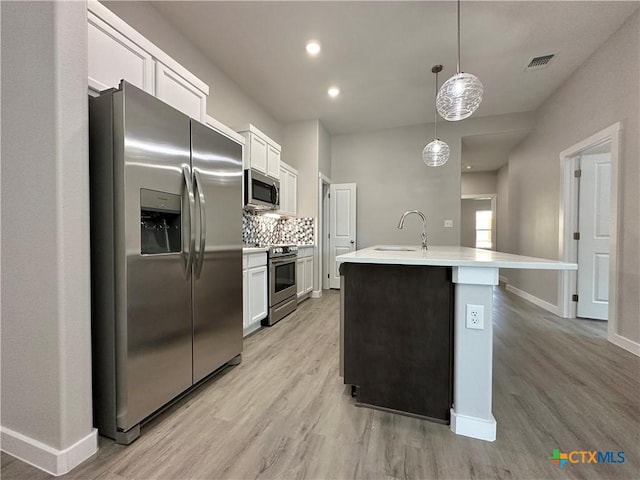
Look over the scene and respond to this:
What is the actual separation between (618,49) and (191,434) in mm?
4749

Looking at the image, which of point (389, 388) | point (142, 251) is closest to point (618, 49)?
point (389, 388)

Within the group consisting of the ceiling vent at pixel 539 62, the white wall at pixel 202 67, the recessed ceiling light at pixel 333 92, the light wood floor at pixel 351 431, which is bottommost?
the light wood floor at pixel 351 431

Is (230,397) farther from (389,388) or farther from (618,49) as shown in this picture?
(618,49)

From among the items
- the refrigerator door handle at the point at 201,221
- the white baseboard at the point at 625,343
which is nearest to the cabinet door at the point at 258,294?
the refrigerator door handle at the point at 201,221

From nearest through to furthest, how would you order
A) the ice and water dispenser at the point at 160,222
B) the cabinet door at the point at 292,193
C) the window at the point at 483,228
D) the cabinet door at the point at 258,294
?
the ice and water dispenser at the point at 160,222
the cabinet door at the point at 258,294
the cabinet door at the point at 292,193
the window at the point at 483,228

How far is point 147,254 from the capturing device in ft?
4.65

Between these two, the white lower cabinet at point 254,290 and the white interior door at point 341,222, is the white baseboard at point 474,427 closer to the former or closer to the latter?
the white lower cabinet at point 254,290

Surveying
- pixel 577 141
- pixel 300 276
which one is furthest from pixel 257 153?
pixel 577 141

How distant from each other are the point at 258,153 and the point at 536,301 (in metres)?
4.75

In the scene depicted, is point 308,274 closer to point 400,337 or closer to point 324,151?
point 324,151

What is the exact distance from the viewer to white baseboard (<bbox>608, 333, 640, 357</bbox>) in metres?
2.40

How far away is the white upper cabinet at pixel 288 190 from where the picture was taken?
13.7 feet

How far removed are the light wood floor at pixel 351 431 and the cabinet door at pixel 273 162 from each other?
2383 millimetres

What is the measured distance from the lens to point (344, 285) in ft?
5.68
